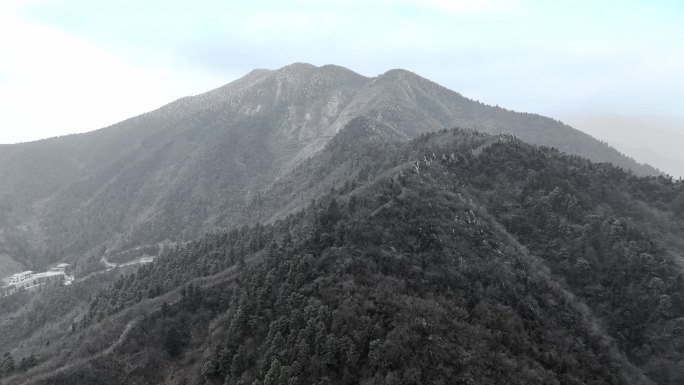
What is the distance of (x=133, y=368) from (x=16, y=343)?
244ft

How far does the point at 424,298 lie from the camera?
185 ft

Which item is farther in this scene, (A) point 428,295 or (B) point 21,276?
(B) point 21,276

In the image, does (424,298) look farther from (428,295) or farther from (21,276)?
(21,276)

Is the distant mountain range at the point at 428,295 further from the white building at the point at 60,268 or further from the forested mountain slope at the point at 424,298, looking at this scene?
the white building at the point at 60,268

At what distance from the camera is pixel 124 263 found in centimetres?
17200

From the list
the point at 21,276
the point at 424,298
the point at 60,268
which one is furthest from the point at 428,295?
the point at 21,276

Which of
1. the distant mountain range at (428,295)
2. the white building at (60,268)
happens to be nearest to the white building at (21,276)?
the white building at (60,268)

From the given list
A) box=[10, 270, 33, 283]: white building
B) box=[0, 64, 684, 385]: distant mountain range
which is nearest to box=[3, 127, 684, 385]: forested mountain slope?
box=[0, 64, 684, 385]: distant mountain range

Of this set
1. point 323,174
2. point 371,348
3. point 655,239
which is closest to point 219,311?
point 371,348

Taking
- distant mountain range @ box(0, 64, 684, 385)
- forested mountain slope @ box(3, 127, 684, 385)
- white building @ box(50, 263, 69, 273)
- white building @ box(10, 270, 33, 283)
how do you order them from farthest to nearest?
white building @ box(50, 263, 69, 273)
white building @ box(10, 270, 33, 283)
distant mountain range @ box(0, 64, 684, 385)
forested mountain slope @ box(3, 127, 684, 385)

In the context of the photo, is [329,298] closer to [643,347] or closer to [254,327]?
[254,327]

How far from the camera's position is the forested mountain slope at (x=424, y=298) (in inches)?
1970

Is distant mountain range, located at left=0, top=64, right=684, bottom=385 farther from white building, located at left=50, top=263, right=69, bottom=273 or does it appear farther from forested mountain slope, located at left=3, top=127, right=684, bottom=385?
white building, located at left=50, top=263, right=69, bottom=273

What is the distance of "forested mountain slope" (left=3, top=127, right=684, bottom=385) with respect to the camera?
50.0 metres
